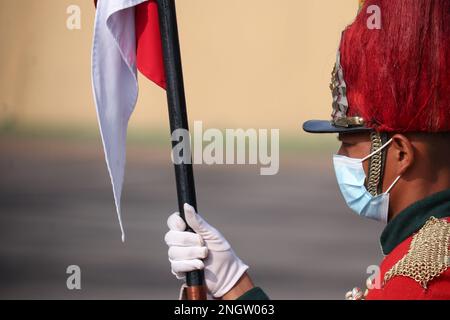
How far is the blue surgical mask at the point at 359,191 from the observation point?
3496 millimetres

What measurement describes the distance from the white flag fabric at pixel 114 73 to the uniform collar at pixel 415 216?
85 cm

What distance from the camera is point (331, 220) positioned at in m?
7.57

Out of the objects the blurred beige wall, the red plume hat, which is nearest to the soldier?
the red plume hat

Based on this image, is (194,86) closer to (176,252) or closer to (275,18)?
(275,18)

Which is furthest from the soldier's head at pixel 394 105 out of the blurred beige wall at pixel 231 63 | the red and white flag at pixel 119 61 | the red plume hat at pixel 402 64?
the blurred beige wall at pixel 231 63

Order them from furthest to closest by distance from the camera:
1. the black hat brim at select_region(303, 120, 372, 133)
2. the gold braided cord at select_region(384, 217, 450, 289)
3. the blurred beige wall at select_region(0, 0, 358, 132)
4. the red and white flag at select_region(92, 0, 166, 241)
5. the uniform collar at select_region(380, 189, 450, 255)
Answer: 1. the blurred beige wall at select_region(0, 0, 358, 132)
2. the red and white flag at select_region(92, 0, 166, 241)
3. the black hat brim at select_region(303, 120, 372, 133)
4. the uniform collar at select_region(380, 189, 450, 255)
5. the gold braided cord at select_region(384, 217, 450, 289)

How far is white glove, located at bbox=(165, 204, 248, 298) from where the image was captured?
351cm

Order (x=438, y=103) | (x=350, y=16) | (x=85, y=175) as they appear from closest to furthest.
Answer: (x=438, y=103)
(x=350, y=16)
(x=85, y=175)

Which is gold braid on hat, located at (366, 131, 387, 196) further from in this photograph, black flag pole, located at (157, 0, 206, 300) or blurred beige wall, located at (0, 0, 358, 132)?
blurred beige wall, located at (0, 0, 358, 132)

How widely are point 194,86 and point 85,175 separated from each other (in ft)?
3.05

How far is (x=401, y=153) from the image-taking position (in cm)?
342

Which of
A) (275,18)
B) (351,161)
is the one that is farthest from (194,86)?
(351,161)

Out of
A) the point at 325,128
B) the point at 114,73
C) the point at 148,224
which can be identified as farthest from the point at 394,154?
the point at 148,224

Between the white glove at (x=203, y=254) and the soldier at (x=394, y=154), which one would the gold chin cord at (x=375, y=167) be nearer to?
the soldier at (x=394, y=154)
